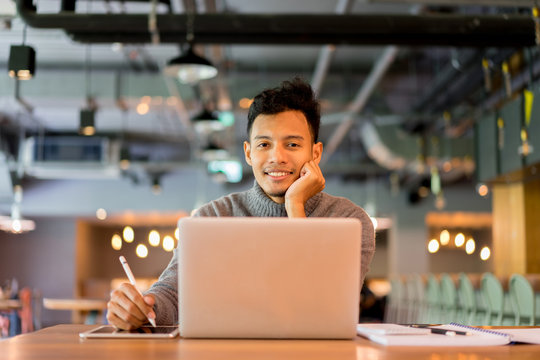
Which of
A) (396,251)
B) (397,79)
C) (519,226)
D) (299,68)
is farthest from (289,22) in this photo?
(396,251)

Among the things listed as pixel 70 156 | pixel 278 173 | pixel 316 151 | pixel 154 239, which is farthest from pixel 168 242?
pixel 278 173

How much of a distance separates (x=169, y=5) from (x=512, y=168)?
4861 millimetres

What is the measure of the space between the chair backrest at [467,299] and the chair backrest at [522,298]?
3.76 ft

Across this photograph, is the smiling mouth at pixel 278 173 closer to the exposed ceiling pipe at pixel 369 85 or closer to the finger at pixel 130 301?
the finger at pixel 130 301

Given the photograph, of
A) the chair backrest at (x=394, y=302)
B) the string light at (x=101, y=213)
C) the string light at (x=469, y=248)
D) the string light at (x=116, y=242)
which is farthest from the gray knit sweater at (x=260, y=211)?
the string light at (x=469, y=248)

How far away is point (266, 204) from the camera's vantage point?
81.8 inches

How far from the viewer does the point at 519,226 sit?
8.98 m

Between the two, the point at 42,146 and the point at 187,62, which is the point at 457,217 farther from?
the point at 187,62

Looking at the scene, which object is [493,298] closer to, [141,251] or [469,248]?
[469,248]

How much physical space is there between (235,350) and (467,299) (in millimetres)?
5956

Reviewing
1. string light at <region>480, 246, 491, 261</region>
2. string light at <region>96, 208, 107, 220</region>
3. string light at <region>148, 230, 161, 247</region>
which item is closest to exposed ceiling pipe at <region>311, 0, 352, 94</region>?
string light at <region>96, 208, 107, 220</region>

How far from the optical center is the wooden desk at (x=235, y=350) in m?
1.18

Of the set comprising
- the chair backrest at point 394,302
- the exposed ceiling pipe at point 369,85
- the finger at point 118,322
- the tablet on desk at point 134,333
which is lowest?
the chair backrest at point 394,302

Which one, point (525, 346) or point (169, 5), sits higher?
point (169, 5)
